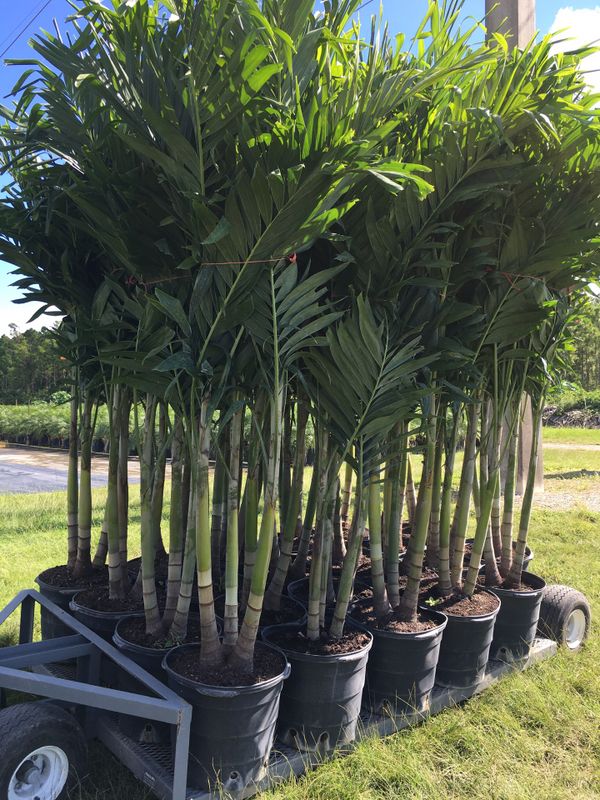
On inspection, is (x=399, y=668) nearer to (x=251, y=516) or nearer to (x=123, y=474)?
(x=251, y=516)

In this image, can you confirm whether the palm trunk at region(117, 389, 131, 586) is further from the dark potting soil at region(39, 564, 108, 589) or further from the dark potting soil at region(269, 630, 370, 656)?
the dark potting soil at region(269, 630, 370, 656)

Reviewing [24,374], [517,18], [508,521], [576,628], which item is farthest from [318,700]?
[24,374]

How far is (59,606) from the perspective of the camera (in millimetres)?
2758

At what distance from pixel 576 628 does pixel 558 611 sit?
28 cm

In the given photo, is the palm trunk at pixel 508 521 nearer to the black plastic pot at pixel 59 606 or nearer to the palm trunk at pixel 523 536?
the palm trunk at pixel 523 536

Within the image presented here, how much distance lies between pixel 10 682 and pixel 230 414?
3.38 feet

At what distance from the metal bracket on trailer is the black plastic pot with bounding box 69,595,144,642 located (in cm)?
10

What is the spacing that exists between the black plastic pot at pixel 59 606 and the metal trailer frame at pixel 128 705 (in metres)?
0.08

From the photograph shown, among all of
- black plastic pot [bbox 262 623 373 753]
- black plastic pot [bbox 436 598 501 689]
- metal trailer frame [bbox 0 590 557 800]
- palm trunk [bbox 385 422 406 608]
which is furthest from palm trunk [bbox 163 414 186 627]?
black plastic pot [bbox 436 598 501 689]

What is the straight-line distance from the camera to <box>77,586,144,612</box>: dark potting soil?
2.58 m

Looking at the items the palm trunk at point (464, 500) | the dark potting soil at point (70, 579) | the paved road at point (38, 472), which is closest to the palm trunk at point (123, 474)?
the dark potting soil at point (70, 579)

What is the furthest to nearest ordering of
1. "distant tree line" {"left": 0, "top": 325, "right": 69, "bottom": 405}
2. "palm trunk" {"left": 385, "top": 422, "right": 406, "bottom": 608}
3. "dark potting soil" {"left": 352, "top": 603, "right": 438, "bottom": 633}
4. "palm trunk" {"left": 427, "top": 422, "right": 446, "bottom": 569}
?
"distant tree line" {"left": 0, "top": 325, "right": 69, "bottom": 405} → "palm trunk" {"left": 427, "top": 422, "right": 446, "bottom": 569} → "palm trunk" {"left": 385, "top": 422, "right": 406, "bottom": 608} → "dark potting soil" {"left": 352, "top": 603, "right": 438, "bottom": 633}

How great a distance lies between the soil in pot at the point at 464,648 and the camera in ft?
9.00

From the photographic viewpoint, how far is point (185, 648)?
7.28ft
